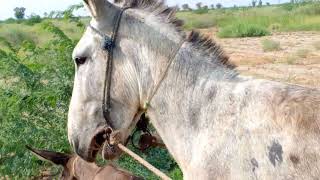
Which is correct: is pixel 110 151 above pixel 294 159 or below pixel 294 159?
below

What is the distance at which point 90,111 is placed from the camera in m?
3.64

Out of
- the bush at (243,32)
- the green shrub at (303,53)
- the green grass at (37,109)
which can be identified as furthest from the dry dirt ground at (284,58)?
the green grass at (37,109)

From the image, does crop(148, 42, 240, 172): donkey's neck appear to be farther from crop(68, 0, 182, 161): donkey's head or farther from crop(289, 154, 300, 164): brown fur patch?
crop(289, 154, 300, 164): brown fur patch

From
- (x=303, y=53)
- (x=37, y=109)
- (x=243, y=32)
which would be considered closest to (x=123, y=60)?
(x=37, y=109)

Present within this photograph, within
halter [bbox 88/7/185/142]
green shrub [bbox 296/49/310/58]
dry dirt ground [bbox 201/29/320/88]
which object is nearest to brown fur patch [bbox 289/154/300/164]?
halter [bbox 88/7/185/142]

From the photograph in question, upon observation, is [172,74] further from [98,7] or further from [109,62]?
[98,7]

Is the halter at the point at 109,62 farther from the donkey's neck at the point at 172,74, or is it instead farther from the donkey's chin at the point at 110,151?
the donkey's chin at the point at 110,151

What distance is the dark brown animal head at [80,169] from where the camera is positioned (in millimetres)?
5473

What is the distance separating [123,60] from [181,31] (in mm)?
365

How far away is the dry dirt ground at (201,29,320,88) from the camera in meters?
20.2

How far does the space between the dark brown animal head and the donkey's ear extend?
7.15ft

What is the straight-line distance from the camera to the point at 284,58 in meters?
26.5

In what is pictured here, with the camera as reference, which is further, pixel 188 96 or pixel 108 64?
pixel 108 64

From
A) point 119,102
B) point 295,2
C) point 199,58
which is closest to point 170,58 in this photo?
point 199,58
